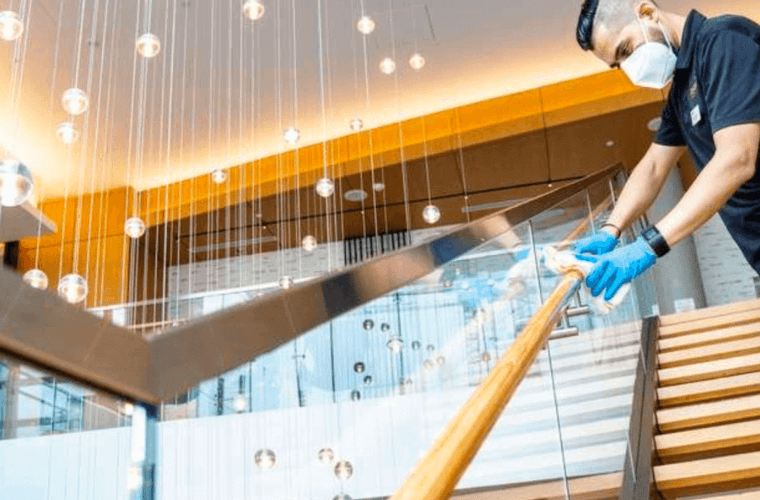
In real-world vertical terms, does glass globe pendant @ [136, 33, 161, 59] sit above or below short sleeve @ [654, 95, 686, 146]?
above

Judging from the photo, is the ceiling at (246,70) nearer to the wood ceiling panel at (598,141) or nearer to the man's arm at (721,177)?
the wood ceiling panel at (598,141)

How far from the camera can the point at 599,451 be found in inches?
109

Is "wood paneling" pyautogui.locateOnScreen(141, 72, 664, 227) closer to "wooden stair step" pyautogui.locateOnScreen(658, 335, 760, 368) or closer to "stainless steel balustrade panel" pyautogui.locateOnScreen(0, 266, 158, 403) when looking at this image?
"wooden stair step" pyautogui.locateOnScreen(658, 335, 760, 368)

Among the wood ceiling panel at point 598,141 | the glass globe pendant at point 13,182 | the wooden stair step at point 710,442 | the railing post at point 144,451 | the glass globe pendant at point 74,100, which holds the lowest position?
the railing post at point 144,451

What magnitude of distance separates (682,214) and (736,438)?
1849 mm

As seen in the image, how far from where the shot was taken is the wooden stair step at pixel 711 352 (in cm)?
485

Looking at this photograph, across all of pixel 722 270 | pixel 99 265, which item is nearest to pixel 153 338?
pixel 99 265

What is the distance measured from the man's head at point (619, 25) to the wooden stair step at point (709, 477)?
1.65 m

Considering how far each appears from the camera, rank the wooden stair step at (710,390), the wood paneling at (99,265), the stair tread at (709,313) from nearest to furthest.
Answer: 1. the wooden stair step at (710,390)
2. the stair tread at (709,313)
3. the wood paneling at (99,265)

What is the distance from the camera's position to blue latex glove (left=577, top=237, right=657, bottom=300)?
2143 millimetres

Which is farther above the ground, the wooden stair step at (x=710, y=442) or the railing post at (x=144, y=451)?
the wooden stair step at (x=710, y=442)

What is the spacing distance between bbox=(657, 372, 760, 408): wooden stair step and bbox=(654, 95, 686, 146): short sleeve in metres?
1.88

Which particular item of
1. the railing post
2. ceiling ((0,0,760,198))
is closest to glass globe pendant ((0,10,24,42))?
the railing post

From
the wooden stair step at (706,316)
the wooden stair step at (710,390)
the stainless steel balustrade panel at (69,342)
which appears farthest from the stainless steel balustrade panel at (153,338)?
the wooden stair step at (706,316)
